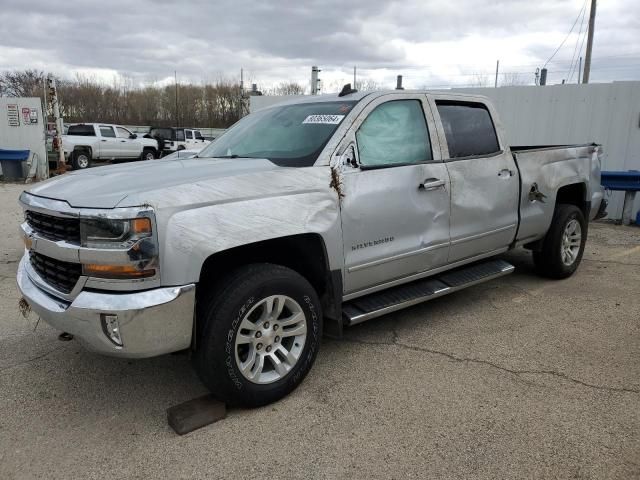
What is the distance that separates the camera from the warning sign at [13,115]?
623 inches

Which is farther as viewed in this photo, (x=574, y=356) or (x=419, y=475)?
(x=574, y=356)

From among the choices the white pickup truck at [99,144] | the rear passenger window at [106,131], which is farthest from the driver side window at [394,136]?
the rear passenger window at [106,131]

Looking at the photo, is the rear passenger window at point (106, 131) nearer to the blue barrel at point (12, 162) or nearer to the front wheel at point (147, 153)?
the front wheel at point (147, 153)

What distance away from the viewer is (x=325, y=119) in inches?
147

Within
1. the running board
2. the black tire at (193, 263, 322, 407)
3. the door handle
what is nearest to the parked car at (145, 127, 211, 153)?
the running board

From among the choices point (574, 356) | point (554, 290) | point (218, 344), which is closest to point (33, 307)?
point (218, 344)

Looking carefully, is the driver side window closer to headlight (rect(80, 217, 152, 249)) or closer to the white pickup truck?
headlight (rect(80, 217, 152, 249))

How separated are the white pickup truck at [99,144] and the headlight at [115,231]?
18585 millimetres

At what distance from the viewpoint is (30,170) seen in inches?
632

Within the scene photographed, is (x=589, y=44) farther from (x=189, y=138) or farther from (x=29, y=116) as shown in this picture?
(x=29, y=116)

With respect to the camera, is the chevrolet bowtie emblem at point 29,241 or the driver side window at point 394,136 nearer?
the chevrolet bowtie emblem at point 29,241

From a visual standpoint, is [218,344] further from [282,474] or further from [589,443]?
[589,443]

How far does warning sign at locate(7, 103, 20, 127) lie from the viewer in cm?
1584

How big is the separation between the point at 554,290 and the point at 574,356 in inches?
66.5
